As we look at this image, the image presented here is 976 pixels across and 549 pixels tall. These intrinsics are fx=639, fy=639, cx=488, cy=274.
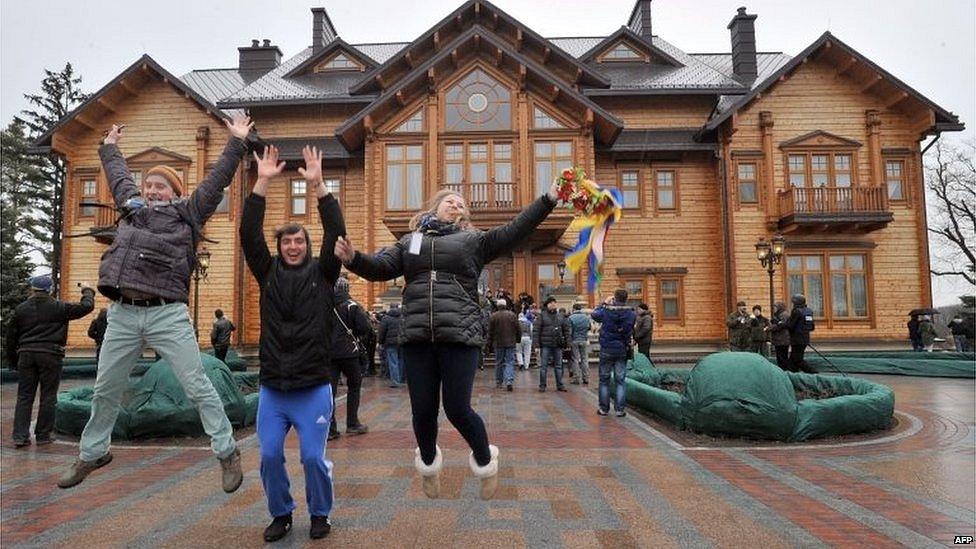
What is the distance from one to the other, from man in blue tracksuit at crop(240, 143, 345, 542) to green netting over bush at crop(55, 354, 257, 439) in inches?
145

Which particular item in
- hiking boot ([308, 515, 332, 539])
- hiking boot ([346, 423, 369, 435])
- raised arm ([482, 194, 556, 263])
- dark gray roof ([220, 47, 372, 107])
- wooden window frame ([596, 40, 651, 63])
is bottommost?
hiking boot ([346, 423, 369, 435])

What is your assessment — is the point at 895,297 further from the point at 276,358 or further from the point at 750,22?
the point at 276,358

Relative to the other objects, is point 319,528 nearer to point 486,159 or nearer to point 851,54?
point 486,159

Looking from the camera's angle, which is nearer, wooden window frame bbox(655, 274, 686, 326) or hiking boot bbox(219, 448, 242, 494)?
hiking boot bbox(219, 448, 242, 494)

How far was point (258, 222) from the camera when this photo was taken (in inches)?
162

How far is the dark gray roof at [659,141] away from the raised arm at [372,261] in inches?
840

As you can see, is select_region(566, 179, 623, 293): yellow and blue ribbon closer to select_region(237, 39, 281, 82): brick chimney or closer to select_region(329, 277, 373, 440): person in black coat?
select_region(329, 277, 373, 440): person in black coat

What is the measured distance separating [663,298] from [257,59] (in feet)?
75.7

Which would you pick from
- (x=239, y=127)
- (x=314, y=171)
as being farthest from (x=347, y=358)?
(x=314, y=171)

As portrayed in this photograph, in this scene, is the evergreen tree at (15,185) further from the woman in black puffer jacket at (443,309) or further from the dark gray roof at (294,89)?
the woman in black puffer jacket at (443,309)

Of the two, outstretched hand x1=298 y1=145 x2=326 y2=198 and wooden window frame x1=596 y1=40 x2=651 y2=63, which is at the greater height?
wooden window frame x1=596 y1=40 x2=651 y2=63

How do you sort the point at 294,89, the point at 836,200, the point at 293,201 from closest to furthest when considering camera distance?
the point at 836,200 < the point at 293,201 < the point at 294,89

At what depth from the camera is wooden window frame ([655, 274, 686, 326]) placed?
79.9 ft

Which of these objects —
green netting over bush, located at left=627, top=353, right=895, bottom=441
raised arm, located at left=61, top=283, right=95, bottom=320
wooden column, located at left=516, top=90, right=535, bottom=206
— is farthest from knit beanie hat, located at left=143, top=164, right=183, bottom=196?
wooden column, located at left=516, top=90, right=535, bottom=206
